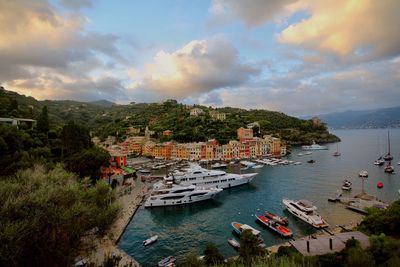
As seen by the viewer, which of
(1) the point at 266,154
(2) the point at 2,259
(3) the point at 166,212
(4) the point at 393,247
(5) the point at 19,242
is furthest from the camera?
(1) the point at 266,154

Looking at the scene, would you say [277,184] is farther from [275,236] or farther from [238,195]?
[275,236]

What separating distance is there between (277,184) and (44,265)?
26329 mm

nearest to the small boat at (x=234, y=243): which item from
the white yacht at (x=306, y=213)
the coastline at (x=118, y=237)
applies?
the coastline at (x=118, y=237)

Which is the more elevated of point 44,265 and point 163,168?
point 44,265

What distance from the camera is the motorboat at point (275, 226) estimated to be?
48.4 ft

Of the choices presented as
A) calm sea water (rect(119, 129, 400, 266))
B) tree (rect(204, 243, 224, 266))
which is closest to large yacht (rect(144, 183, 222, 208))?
calm sea water (rect(119, 129, 400, 266))

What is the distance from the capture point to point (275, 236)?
48.8 feet

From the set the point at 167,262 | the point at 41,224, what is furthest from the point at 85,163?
the point at 41,224

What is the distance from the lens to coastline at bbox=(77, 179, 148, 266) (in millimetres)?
7687

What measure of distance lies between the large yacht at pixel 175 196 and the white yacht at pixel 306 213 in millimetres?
7345

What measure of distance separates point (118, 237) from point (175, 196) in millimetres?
7273

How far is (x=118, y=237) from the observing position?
15.0 meters

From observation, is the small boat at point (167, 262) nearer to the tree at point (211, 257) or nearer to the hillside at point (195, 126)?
the tree at point (211, 257)

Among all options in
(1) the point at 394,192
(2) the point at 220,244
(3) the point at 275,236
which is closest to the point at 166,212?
(2) the point at 220,244
